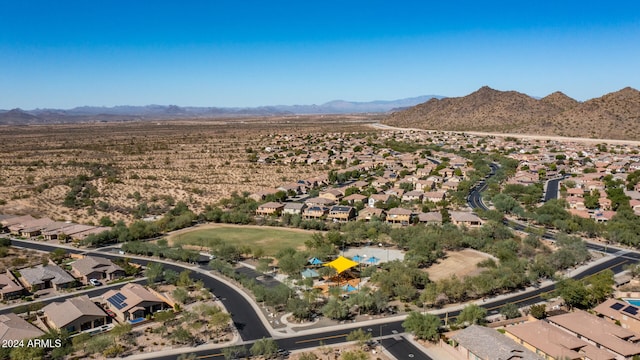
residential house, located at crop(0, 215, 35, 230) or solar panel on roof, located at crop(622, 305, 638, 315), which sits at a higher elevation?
residential house, located at crop(0, 215, 35, 230)

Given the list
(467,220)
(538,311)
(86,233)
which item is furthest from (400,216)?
(86,233)

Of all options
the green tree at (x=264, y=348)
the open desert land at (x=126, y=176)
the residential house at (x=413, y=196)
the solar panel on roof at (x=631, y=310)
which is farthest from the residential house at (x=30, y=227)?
the solar panel on roof at (x=631, y=310)

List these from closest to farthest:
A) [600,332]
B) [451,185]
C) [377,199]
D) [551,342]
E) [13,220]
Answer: [551,342] < [600,332] < [13,220] < [377,199] < [451,185]

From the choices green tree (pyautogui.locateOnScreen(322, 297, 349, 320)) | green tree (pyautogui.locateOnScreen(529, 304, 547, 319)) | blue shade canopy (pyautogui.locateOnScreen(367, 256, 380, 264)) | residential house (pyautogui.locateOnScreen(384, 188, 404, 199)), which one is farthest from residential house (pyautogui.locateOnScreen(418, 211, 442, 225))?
green tree (pyautogui.locateOnScreen(322, 297, 349, 320))

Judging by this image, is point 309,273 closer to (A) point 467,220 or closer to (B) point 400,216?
(B) point 400,216

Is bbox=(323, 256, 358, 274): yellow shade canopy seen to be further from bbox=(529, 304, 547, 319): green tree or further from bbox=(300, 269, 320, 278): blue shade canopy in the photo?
bbox=(529, 304, 547, 319): green tree

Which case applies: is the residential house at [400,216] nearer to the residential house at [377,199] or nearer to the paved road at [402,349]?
the residential house at [377,199]

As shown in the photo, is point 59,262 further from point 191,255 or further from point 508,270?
point 508,270
